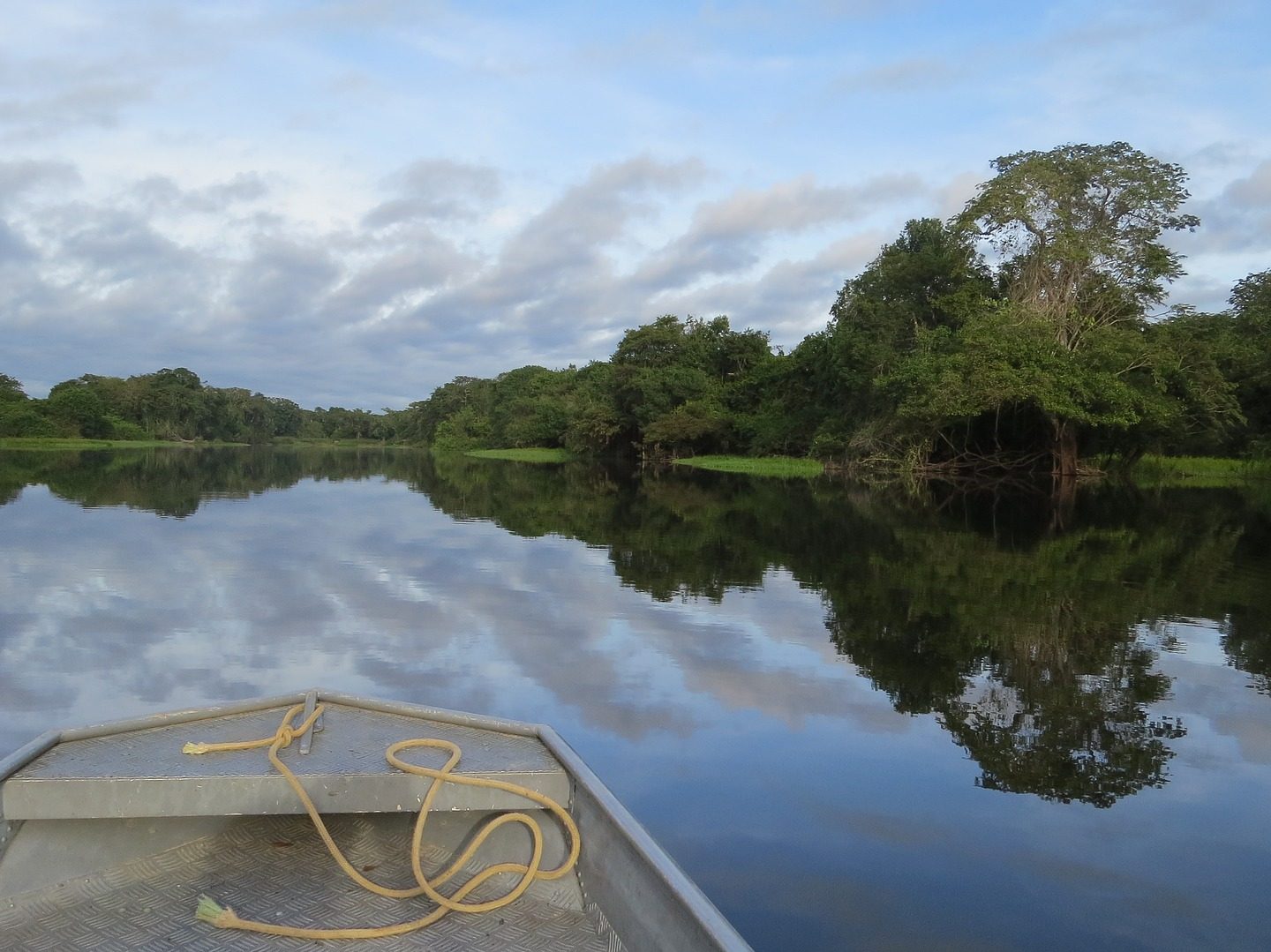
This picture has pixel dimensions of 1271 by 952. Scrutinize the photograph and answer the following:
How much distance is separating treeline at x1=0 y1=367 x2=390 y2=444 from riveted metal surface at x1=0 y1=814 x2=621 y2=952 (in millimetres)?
82237

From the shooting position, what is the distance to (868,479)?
1312 inches

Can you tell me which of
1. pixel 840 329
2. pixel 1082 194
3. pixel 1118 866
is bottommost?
pixel 1118 866

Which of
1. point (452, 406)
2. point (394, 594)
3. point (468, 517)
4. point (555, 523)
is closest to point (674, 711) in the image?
point (394, 594)

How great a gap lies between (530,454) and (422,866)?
206 ft

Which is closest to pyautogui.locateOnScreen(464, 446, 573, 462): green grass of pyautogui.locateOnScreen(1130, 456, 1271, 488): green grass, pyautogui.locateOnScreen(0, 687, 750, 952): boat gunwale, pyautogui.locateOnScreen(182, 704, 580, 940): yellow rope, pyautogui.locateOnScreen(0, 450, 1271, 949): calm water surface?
pyautogui.locateOnScreen(1130, 456, 1271, 488): green grass

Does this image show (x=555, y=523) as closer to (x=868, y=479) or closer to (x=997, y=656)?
(x=997, y=656)

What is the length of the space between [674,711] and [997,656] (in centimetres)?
306

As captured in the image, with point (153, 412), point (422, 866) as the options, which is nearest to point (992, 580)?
point (422, 866)

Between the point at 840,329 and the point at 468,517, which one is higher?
the point at 840,329

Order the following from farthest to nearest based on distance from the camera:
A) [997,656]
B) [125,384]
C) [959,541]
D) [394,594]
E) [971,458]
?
[125,384], [971,458], [959,541], [394,594], [997,656]

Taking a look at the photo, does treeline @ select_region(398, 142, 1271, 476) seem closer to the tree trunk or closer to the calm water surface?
the tree trunk

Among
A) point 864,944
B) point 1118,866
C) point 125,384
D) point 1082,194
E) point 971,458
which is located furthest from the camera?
point 125,384

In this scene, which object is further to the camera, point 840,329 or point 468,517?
point 840,329

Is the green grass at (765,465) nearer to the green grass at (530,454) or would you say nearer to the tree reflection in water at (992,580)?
the tree reflection in water at (992,580)
